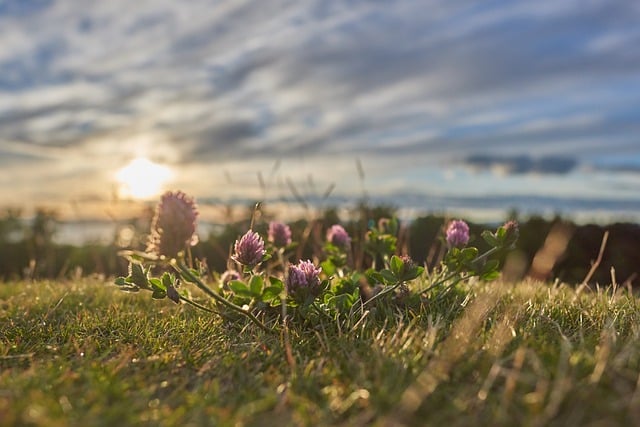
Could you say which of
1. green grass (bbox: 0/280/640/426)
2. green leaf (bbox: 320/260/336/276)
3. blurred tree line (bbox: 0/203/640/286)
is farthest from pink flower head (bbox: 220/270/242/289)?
blurred tree line (bbox: 0/203/640/286)

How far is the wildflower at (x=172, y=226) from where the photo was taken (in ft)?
10.5

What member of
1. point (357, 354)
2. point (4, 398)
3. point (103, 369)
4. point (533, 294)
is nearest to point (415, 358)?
point (357, 354)

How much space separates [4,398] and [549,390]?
2.31 metres

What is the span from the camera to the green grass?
249 centimetres

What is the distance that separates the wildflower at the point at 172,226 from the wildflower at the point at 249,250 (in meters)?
0.44

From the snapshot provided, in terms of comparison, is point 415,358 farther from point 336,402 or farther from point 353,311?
point 353,311

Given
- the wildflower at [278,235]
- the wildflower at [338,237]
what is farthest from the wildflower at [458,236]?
the wildflower at [278,235]

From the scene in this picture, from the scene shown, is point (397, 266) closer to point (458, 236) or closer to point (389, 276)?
point (389, 276)

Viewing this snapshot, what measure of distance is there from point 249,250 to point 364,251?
130 inches

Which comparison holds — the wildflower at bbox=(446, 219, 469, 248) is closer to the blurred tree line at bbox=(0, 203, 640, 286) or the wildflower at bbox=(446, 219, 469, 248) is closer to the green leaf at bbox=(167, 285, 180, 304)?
the blurred tree line at bbox=(0, 203, 640, 286)

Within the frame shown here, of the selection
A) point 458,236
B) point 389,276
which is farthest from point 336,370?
point 458,236

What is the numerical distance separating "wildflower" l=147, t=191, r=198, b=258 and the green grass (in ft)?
1.85

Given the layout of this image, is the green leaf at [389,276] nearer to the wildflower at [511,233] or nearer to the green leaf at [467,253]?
the green leaf at [467,253]

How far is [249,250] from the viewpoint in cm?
369
